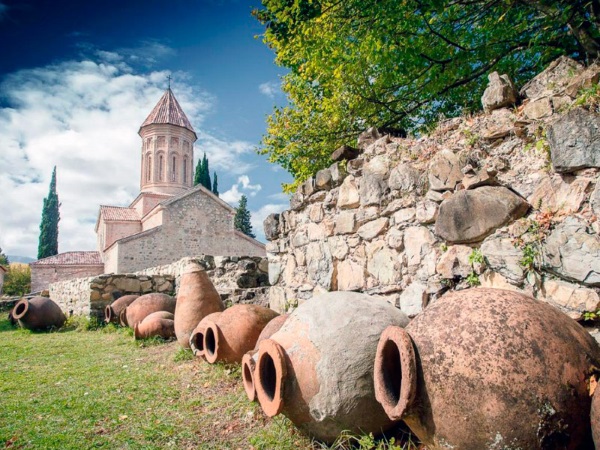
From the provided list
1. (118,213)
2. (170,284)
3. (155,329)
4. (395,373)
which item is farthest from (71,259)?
(395,373)

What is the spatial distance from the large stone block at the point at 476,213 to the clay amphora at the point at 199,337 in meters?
2.65

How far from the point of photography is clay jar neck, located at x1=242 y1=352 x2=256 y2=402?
2641 mm

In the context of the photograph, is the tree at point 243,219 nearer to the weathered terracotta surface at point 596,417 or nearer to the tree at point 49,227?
the tree at point 49,227

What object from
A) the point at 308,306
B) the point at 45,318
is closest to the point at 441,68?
the point at 308,306

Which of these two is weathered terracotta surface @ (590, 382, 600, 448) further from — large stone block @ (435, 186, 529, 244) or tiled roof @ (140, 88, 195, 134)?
tiled roof @ (140, 88, 195, 134)

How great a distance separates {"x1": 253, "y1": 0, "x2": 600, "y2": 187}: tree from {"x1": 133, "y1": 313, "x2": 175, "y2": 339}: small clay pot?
446 centimetres

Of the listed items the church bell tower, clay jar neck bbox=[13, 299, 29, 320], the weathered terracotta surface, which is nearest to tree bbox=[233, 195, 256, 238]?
the church bell tower

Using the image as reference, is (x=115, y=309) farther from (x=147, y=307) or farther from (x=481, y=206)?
(x=481, y=206)

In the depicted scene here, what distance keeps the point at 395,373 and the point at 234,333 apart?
7.56ft

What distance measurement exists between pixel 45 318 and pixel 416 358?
923 centimetres

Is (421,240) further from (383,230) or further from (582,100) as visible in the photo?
(582,100)

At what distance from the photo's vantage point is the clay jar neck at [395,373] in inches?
67.7

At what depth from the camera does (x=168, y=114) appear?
90.9 feet

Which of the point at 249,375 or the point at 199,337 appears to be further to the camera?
the point at 199,337
